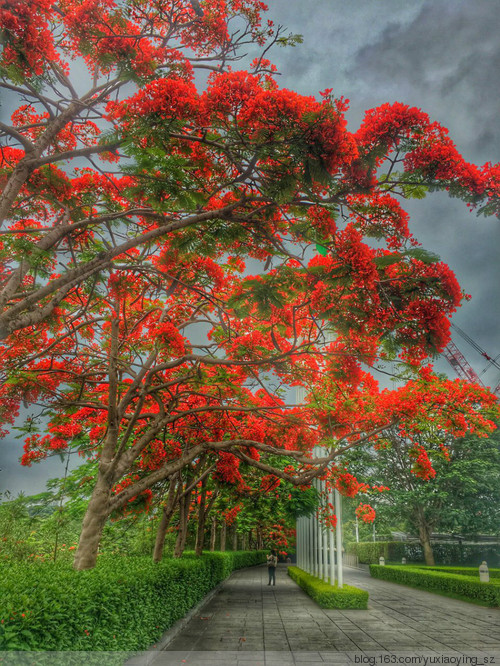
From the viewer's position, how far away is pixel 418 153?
4.62 metres

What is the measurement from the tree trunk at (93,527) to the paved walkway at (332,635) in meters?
1.59

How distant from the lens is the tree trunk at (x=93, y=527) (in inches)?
243

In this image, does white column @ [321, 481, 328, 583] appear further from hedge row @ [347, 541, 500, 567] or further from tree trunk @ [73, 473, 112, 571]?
hedge row @ [347, 541, 500, 567]

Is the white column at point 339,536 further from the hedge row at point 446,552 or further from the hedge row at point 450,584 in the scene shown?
the hedge row at point 446,552

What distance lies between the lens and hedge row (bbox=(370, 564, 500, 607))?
13219 mm

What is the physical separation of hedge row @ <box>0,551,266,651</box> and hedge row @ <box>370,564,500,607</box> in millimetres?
10659

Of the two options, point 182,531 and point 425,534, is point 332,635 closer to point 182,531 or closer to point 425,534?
point 182,531

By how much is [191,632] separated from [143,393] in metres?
5.05

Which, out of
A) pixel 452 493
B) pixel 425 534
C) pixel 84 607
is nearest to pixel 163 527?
pixel 84 607

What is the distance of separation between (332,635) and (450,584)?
1003 centimetres

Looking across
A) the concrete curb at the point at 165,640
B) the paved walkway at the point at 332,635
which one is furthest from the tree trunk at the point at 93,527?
the paved walkway at the point at 332,635

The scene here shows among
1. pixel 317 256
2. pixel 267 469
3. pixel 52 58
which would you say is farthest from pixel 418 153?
pixel 267 469

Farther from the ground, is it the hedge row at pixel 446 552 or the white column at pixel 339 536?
the white column at pixel 339 536

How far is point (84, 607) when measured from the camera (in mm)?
4156
